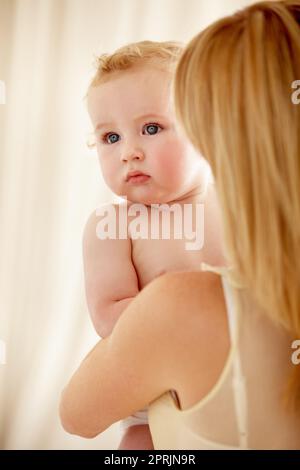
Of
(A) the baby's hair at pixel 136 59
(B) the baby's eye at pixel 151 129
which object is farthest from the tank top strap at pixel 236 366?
(A) the baby's hair at pixel 136 59

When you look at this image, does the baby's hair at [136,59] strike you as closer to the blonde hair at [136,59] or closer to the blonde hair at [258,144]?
the blonde hair at [136,59]

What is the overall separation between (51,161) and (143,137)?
613 millimetres

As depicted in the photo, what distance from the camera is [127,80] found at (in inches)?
44.2

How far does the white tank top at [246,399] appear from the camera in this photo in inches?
29.2

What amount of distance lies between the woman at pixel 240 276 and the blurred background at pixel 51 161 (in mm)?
903

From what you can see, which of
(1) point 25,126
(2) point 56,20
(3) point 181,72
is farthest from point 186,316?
(2) point 56,20

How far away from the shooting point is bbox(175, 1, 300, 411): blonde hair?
729 mm

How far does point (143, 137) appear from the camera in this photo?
1.13 m

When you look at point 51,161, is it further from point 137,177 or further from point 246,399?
point 246,399

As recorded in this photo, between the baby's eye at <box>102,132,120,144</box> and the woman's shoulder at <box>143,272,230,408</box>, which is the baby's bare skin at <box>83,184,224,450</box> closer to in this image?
the baby's eye at <box>102,132,120,144</box>

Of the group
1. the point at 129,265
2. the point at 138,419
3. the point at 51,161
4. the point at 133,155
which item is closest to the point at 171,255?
the point at 129,265

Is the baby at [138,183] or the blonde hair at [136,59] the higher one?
the blonde hair at [136,59]

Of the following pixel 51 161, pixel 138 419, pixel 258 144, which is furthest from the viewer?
pixel 51 161

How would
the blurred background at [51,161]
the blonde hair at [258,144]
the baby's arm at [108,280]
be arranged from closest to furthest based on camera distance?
the blonde hair at [258,144], the baby's arm at [108,280], the blurred background at [51,161]
